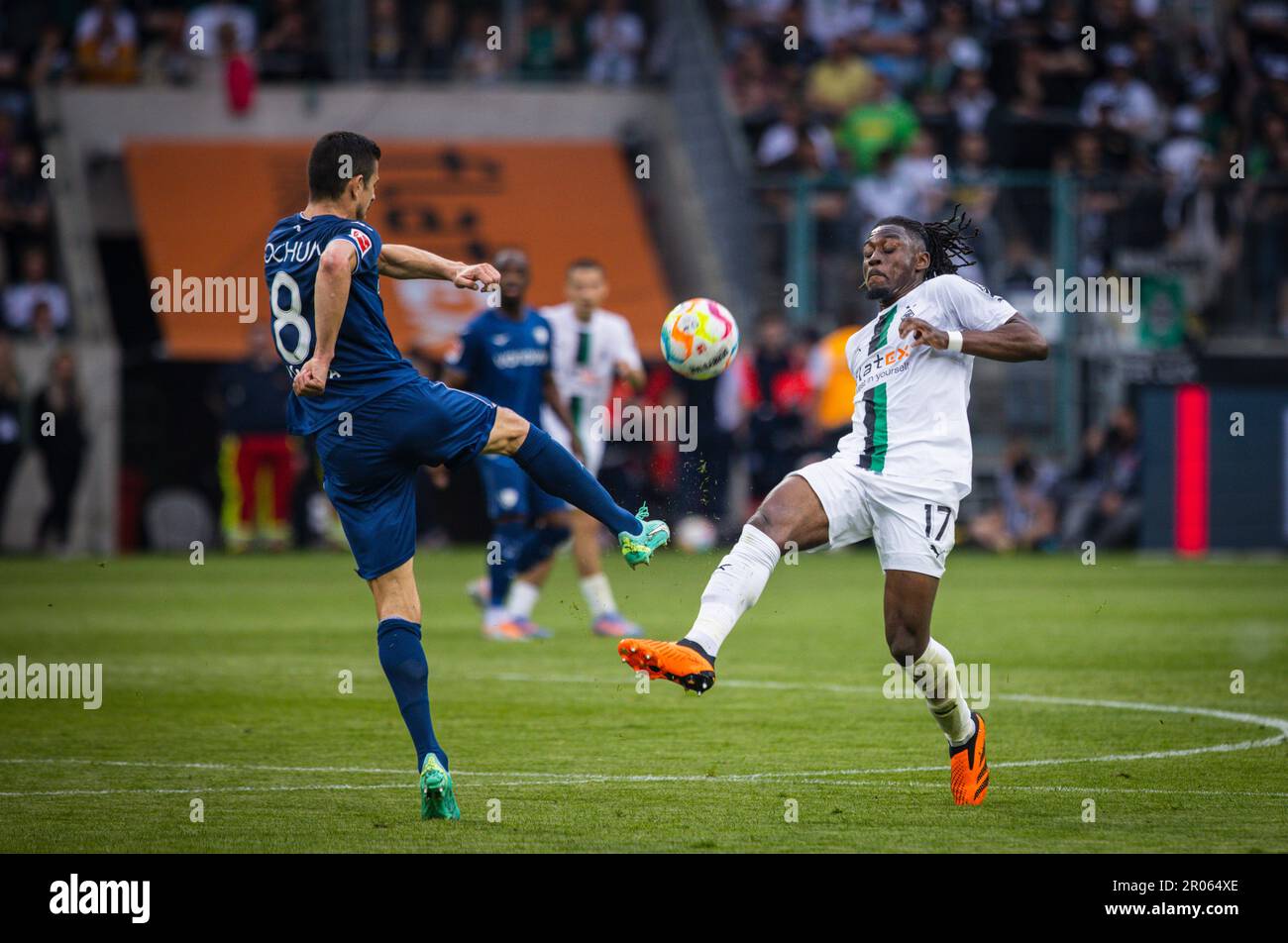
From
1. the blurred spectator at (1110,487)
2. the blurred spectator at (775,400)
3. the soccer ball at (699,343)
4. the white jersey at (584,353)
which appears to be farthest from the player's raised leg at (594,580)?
the blurred spectator at (1110,487)

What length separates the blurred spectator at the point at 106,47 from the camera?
1045 inches

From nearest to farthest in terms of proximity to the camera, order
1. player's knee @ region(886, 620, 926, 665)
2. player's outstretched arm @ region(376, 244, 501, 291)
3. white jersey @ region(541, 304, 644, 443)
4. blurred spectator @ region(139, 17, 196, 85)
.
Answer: player's outstretched arm @ region(376, 244, 501, 291) < player's knee @ region(886, 620, 926, 665) < white jersey @ region(541, 304, 644, 443) < blurred spectator @ region(139, 17, 196, 85)

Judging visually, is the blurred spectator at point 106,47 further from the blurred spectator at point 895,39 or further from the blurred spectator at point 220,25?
the blurred spectator at point 895,39

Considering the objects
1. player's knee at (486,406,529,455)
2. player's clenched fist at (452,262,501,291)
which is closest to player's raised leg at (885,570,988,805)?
player's knee at (486,406,529,455)

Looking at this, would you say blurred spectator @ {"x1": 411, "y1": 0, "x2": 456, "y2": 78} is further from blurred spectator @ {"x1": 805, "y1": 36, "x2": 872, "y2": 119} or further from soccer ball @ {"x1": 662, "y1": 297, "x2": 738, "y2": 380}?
soccer ball @ {"x1": 662, "y1": 297, "x2": 738, "y2": 380}

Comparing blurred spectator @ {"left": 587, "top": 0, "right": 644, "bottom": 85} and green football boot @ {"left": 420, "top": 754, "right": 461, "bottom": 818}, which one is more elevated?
blurred spectator @ {"left": 587, "top": 0, "right": 644, "bottom": 85}

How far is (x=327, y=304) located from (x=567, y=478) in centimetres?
124

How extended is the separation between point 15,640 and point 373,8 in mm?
14975

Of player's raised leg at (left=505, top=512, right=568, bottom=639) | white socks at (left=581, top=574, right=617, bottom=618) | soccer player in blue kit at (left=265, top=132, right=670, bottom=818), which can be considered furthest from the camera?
white socks at (left=581, top=574, right=617, bottom=618)

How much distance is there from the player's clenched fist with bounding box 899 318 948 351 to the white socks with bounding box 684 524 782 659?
95cm

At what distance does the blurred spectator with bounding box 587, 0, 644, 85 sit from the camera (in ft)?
91.2

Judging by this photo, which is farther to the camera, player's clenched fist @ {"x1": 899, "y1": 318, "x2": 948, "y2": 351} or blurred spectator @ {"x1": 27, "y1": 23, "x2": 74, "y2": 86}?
blurred spectator @ {"x1": 27, "y1": 23, "x2": 74, "y2": 86}

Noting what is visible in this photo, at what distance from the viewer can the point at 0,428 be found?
23719mm
